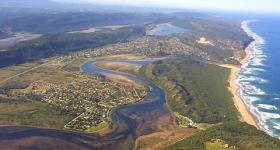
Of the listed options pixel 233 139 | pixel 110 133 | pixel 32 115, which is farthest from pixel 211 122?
pixel 32 115

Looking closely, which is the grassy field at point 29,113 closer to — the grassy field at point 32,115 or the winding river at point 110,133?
the grassy field at point 32,115

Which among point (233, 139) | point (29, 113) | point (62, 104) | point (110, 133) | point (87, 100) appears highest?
point (233, 139)

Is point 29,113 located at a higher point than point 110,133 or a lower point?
higher

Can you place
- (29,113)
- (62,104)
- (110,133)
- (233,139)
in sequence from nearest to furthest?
1. (233,139)
2. (110,133)
3. (29,113)
4. (62,104)

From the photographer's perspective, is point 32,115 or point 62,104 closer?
point 32,115

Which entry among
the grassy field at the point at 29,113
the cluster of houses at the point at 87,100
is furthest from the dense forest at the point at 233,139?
the grassy field at the point at 29,113

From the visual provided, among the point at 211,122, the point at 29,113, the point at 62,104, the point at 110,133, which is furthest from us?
the point at 62,104

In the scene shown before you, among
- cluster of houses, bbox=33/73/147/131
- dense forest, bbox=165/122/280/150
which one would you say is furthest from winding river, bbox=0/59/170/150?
dense forest, bbox=165/122/280/150

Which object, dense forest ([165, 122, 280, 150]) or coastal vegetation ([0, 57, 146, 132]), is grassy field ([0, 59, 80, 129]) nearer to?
coastal vegetation ([0, 57, 146, 132])

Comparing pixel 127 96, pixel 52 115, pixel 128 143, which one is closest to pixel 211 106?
pixel 127 96

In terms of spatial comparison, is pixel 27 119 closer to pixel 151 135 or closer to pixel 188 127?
pixel 151 135

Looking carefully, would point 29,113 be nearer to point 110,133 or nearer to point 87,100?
point 87,100

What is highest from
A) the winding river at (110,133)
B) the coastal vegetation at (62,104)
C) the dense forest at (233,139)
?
the dense forest at (233,139)

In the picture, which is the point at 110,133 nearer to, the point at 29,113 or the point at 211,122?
the point at 29,113
